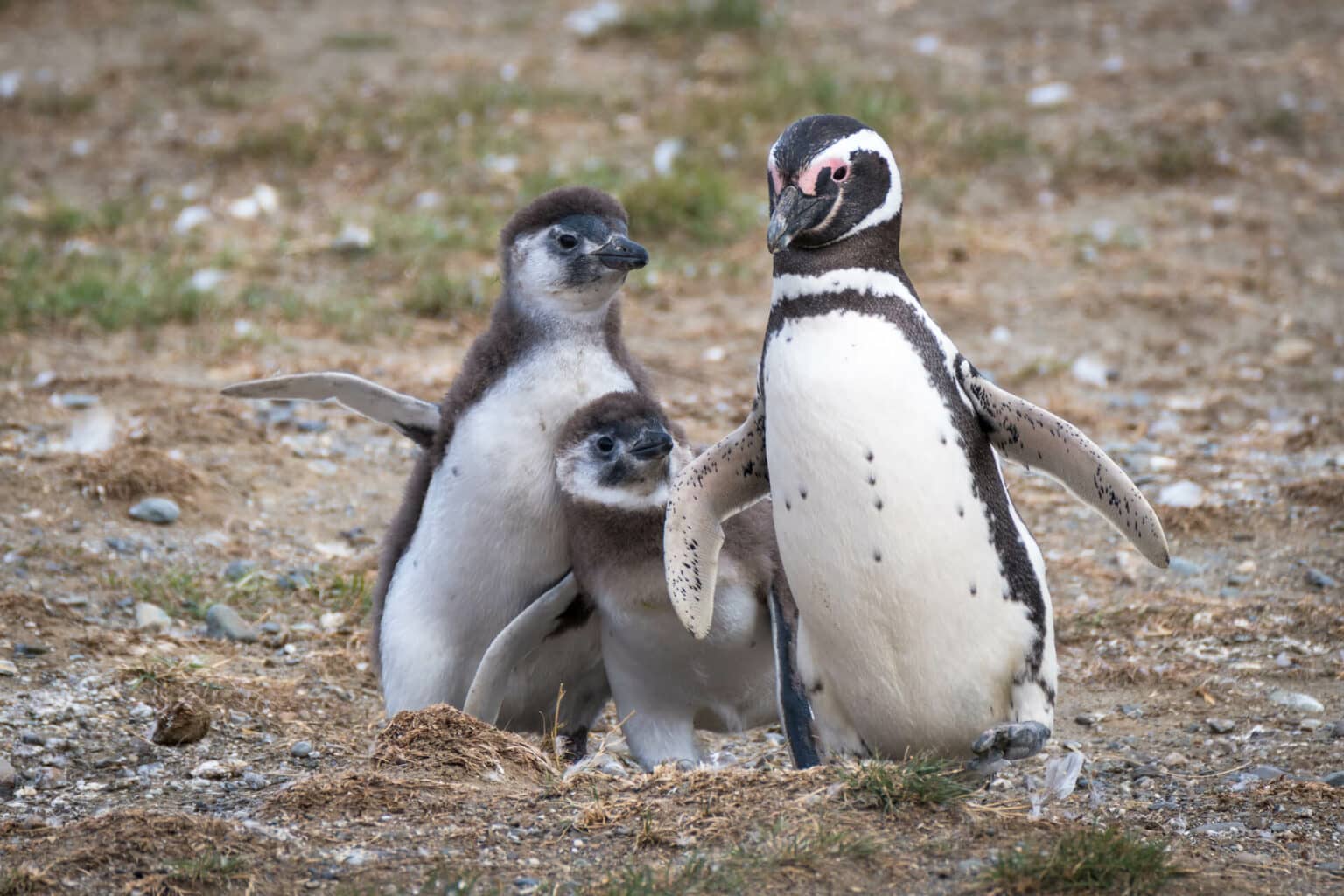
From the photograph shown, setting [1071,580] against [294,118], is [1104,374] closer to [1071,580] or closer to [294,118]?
[1071,580]

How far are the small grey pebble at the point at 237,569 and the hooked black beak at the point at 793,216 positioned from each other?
2.70m

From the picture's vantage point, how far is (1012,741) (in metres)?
3.55

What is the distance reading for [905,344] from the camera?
3508 mm

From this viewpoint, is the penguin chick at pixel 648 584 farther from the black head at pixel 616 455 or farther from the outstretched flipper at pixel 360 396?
the outstretched flipper at pixel 360 396

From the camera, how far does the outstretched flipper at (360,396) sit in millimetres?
4594

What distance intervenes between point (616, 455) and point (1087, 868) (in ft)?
5.50

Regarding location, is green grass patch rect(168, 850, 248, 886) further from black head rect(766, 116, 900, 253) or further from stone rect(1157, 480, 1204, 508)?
stone rect(1157, 480, 1204, 508)

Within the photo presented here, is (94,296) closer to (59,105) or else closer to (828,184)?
(59,105)

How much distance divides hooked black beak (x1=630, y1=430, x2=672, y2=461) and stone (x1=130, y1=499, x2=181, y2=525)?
2.25 metres

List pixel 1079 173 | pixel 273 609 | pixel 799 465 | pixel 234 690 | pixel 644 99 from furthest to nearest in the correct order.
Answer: pixel 644 99, pixel 1079 173, pixel 273 609, pixel 234 690, pixel 799 465

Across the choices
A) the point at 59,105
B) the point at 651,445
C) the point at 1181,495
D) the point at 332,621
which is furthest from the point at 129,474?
the point at 59,105

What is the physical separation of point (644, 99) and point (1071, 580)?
5290 millimetres

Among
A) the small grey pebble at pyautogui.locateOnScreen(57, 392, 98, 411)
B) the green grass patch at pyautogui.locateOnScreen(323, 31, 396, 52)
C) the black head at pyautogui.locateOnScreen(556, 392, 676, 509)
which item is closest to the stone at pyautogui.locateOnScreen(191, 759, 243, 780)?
the black head at pyautogui.locateOnScreen(556, 392, 676, 509)

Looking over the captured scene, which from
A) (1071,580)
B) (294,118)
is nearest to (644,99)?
(294,118)
